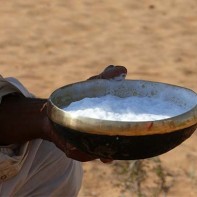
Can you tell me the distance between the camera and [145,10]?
564cm

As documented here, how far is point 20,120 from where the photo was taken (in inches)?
66.6

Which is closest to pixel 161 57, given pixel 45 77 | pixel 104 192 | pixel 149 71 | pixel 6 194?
pixel 149 71

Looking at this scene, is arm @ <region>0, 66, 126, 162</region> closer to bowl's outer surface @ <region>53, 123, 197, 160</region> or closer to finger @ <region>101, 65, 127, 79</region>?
finger @ <region>101, 65, 127, 79</region>

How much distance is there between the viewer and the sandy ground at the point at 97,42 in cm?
435

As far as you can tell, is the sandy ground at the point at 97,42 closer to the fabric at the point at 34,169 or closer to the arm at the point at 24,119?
the fabric at the point at 34,169

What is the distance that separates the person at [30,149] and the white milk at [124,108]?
97 millimetres

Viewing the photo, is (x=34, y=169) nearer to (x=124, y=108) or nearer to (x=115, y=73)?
(x=115, y=73)

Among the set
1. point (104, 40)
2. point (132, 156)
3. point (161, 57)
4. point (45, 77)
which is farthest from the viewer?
point (104, 40)

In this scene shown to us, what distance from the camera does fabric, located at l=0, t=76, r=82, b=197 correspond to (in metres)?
1.76

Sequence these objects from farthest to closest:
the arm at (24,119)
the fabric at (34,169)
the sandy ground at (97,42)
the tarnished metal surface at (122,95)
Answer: the sandy ground at (97,42), the fabric at (34,169), the arm at (24,119), the tarnished metal surface at (122,95)

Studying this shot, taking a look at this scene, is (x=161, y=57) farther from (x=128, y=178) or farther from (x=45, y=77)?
(x=128, y=178)

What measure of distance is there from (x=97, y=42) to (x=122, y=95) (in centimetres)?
340

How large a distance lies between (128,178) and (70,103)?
4.69 ft

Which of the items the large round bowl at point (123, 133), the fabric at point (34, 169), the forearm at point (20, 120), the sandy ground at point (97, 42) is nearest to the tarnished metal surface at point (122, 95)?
the large round bowl at point (123, 133)
